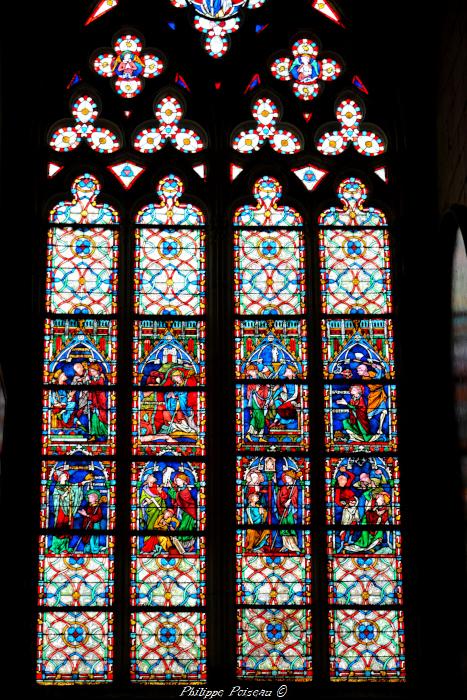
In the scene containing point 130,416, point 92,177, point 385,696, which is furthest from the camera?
point 92,177

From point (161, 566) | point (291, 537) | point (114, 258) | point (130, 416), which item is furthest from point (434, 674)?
point (114, 258)

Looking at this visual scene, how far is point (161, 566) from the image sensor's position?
988cm

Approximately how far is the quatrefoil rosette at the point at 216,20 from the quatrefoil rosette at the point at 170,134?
1.97 ft

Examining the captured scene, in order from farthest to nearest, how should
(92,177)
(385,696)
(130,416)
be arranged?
(92,177)
(130,416)
(385,696)

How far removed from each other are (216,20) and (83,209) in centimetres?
193

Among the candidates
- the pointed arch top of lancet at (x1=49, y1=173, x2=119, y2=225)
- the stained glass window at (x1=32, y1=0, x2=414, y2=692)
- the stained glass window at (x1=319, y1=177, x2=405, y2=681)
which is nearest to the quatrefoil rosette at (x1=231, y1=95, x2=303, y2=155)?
the stained glass window at (x1=32, y1=0, x2=414, y2=692)

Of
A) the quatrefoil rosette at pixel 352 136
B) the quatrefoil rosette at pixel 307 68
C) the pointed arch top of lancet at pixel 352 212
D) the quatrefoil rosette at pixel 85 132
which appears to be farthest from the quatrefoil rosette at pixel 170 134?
the pointed arch top of lancet at pixel 352 212

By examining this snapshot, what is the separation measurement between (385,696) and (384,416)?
1980 mm

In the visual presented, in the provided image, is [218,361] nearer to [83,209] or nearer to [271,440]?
[271,440]

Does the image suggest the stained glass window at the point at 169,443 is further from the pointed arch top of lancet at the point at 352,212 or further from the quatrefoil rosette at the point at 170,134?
the pointed arch top of lancet at the point at 352,212

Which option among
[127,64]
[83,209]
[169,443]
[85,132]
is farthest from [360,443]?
[127,64]

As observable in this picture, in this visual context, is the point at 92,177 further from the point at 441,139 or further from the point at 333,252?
the point at 441,139

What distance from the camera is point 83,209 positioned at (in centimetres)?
1080

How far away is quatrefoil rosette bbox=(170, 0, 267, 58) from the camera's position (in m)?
11.4
